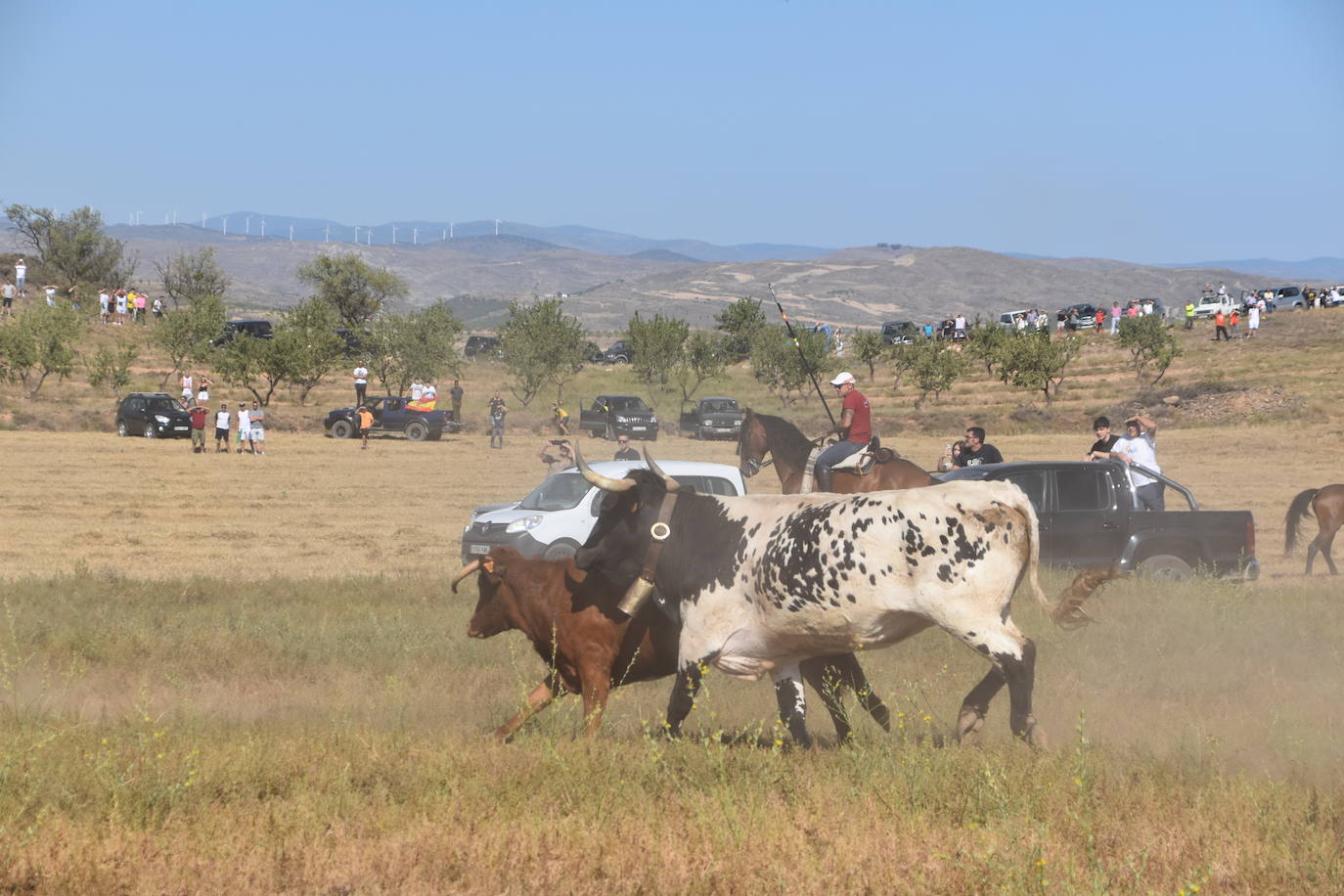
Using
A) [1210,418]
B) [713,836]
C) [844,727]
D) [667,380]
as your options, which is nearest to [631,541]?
[844,727]

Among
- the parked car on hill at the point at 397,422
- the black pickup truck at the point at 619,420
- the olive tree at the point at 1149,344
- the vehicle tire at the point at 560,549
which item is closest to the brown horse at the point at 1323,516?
the vehicle tire at the point at 560,549

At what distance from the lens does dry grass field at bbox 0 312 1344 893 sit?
19.2 ft

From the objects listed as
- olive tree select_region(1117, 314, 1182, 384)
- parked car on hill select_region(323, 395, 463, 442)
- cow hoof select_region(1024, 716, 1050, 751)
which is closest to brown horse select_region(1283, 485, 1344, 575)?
cow hoof select_region(1024, 716, 1050, 751)

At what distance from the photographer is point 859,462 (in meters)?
13.2

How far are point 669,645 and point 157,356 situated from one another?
7540 cm

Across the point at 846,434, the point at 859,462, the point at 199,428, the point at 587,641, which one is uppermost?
the point at 846,434

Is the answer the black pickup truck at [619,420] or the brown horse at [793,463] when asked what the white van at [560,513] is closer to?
the brown horse at [793,463]

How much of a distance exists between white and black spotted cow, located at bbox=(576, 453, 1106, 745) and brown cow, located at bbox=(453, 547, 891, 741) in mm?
220

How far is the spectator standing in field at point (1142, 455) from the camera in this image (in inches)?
722

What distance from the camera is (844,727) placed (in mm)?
8570

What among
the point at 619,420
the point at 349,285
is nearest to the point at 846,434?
the point at 619,420

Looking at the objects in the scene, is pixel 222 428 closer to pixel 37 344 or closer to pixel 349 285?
pixel 37 344

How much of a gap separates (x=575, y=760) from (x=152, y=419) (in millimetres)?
44476

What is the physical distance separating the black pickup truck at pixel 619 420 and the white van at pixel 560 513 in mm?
33055
